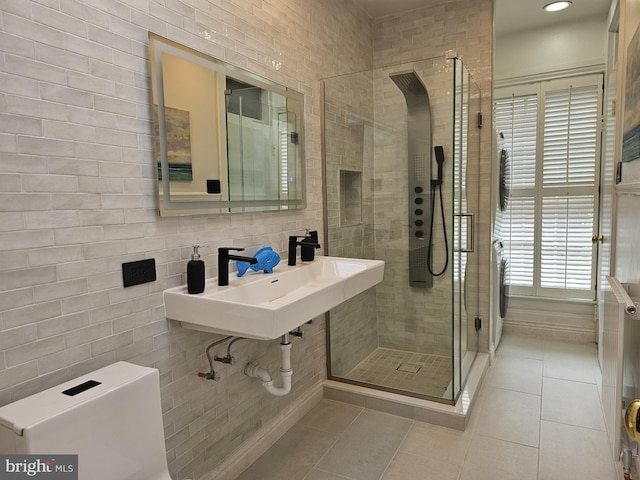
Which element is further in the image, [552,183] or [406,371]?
[552,183]

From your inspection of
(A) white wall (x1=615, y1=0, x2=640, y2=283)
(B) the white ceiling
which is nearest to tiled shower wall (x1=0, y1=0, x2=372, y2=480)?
(B) the white ceiling

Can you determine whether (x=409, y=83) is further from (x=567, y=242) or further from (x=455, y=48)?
(x=567, y=242)

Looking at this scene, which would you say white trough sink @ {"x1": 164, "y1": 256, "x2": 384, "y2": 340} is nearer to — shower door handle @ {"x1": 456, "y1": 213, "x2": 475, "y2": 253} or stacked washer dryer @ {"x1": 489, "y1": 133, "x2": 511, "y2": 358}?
shower door handle @ {"x1": 456, "y1": 213, "x2": 475, "y2": 253}

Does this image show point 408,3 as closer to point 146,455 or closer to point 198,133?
point 198,133

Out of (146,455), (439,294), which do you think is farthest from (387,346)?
A: (146,455)

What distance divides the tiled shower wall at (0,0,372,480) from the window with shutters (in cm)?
282

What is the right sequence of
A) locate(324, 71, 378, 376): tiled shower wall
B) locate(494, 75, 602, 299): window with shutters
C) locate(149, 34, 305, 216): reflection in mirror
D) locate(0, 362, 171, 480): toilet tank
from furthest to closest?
locate(494, 75, 602, 299): window with shutters → locate(324, 71, 378, 376): tiled shower wall → locate(149, 34, 305, 216): reflection in mirror → locate(0, 362, 171, 480): toilet tank

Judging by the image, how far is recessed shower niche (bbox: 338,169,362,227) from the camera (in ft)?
9.80

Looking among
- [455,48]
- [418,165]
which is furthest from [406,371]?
[455,48]

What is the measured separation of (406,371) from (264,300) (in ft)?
4.73

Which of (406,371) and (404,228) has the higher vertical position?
(404,228)

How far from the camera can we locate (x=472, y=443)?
239cm

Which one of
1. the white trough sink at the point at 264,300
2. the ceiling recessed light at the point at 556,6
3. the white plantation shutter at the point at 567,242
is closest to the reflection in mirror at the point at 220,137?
the white trough sink at the point at 264,300

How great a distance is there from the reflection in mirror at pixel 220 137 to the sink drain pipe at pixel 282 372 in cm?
71
